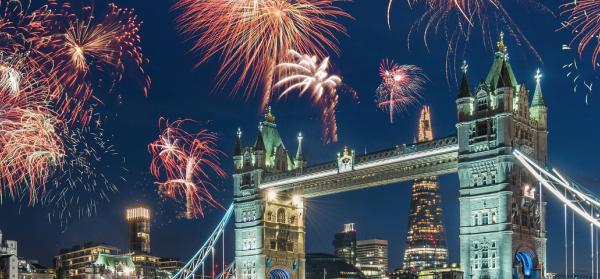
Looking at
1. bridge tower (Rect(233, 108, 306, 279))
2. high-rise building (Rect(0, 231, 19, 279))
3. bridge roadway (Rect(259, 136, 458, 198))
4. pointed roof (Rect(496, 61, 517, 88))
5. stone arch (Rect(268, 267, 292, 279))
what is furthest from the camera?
high-rise building (Rect(0, 231, 19, 279))

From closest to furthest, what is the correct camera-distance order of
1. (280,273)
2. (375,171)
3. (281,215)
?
1. (375,171)
2. (281,215)
3. (280,273)

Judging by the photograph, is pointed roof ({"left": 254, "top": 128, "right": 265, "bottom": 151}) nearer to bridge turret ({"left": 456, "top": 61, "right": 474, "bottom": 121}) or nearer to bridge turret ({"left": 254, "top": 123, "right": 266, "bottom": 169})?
bridge turret ({"left": 254, "top": 123, "right": 266, "bottom": 169})

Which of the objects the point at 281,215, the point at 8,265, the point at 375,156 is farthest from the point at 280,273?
the point at 8,265

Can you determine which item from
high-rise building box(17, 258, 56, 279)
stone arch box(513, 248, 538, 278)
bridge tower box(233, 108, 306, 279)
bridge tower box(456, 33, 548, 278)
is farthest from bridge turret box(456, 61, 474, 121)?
high-rise building box(17, 258, 56, 279)

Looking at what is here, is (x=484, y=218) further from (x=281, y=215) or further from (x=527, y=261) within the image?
(x=281, y=215)

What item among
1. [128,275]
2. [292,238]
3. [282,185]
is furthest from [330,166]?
[128,275]

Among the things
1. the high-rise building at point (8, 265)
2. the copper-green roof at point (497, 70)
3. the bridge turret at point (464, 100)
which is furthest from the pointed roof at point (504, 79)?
the high-rise building at point (8, 265)
